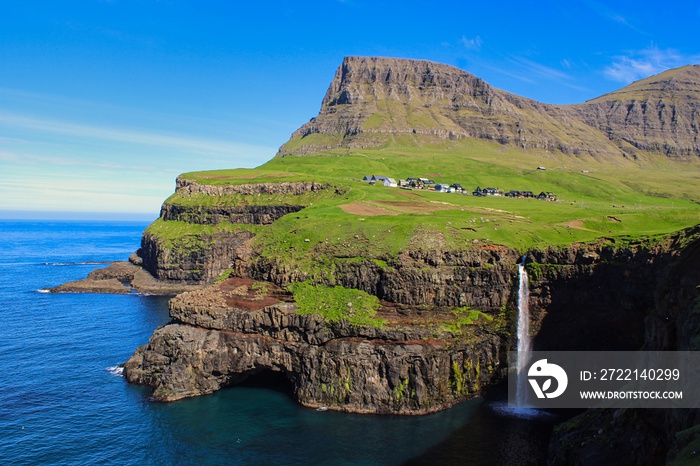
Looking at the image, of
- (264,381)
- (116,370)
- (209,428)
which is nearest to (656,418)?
(209,428)

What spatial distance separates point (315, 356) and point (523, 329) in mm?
28113

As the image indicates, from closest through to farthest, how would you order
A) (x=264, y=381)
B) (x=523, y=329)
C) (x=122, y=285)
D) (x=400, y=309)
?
(x=400, y=309) < (x=523, y=329) < (x=264, y=381) < (x=122, y=285)

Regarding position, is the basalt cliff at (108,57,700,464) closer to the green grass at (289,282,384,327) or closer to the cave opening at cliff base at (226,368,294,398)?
the green grass at (289,282,384,327)

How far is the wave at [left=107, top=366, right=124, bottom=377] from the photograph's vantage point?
221 feet

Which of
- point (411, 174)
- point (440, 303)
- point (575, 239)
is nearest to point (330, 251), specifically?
point (440, 303)

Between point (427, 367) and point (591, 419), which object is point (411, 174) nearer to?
point (427, 367)

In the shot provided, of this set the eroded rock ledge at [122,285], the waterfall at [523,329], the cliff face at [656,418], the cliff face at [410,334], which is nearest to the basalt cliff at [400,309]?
the cliff face at [410,334]

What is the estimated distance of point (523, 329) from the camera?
212 ft

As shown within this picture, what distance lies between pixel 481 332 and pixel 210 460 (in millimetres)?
35784
